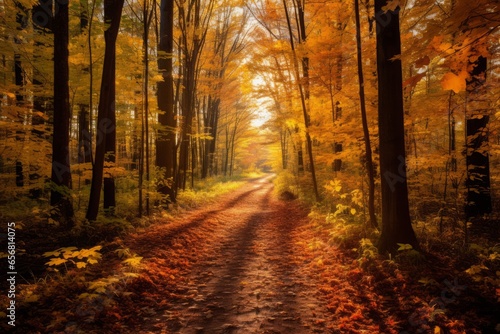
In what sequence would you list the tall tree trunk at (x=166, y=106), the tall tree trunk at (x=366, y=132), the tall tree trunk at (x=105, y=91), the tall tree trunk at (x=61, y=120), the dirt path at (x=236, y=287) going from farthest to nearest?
the tall tree trunk at (x=166, y=106)
the tall tree trunk at (x=105, y=91)
the tall tree trunk at (x=61, y=120)
the tall tree trunk at (x=366, y=132)
the dirt path at (x=236, y=287)

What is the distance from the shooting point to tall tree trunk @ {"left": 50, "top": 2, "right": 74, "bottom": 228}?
6.82m

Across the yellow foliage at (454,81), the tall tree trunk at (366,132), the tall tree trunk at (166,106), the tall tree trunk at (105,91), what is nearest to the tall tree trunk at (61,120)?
the tall tree trunk at (105,91)

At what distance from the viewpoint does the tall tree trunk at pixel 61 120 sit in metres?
6.82

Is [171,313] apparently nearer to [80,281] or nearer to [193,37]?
[80,281]

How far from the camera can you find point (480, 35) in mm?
3131

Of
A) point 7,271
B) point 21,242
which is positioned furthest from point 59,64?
point 7,271

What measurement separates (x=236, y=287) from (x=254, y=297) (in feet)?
1.61

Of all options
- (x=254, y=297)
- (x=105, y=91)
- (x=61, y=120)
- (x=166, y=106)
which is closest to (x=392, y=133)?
(x=254, y=297)

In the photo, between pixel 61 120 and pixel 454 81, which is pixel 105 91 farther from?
pixel 454 81

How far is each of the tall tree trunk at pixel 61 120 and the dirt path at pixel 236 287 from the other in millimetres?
2270

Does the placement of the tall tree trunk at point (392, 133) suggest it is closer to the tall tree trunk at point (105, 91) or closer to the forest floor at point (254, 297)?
the forest floor at point (254, 297)

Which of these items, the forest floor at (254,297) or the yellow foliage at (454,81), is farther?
the forest floor at (254,297)

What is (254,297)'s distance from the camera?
14.6 feet

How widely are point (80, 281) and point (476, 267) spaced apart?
6123 millimetres
